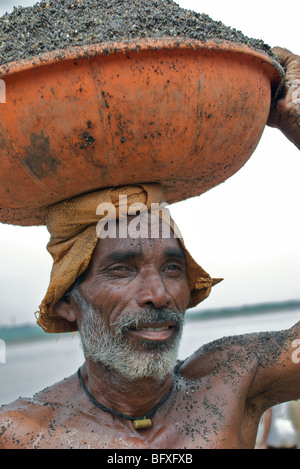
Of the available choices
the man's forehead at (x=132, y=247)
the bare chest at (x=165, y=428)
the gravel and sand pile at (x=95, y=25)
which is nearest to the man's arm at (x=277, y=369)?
the bare chest at (x=165, y=428)

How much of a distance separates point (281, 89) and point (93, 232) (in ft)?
3.89

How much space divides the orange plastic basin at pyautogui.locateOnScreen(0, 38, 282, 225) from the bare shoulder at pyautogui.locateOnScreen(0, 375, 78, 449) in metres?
1.00

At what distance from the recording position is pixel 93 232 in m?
2.82

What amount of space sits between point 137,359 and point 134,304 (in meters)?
0.27

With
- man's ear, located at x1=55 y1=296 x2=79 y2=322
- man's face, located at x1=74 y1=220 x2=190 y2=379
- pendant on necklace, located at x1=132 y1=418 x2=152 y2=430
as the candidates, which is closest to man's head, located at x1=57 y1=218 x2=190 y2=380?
man's face, located at x1=74 y1=220 x2=190 y2=379

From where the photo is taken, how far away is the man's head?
2.71 meters

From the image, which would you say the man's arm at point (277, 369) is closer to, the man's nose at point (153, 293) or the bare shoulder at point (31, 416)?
the man's nose at point (153, 293)

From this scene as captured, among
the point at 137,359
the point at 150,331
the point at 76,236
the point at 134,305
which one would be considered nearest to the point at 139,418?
the point at 137,359

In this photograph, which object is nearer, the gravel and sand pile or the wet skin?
the gravel and sand pile

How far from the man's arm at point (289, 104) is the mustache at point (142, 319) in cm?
111

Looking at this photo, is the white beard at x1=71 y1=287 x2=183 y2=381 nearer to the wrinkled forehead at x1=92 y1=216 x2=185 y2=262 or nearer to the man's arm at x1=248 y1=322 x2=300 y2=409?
the wrinkled forehead at x1=92 y1=216 x2=185 y2=262

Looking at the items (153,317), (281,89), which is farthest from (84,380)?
(281,89)
